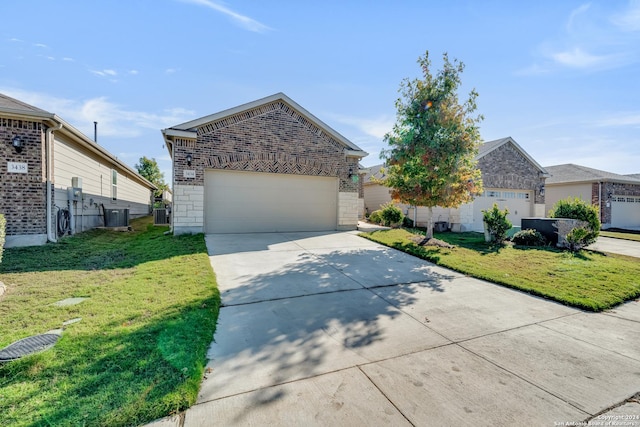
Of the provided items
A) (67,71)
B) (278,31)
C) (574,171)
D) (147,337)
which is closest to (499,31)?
(278,31)

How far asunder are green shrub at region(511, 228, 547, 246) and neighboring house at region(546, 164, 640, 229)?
11210mm

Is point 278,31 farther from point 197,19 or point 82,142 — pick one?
point 82,142

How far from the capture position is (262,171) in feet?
34.4

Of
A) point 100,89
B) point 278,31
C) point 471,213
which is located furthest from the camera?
point 471,213

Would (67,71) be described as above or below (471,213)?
above

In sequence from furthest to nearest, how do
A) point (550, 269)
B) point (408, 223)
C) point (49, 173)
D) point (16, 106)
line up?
point (408, 223) < point (49, 173) < point (16, 106) < point (550, 269)

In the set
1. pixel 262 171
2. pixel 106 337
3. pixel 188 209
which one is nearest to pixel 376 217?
pixel 262 171

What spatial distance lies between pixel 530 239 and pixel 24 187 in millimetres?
15015

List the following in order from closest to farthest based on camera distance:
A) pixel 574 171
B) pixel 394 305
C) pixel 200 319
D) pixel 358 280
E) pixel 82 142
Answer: pixel 200 319 < pixel 394 305 < pixel 358 280 < pixel 82 142 < pixel 574 171

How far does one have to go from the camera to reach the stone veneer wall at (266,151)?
959cm

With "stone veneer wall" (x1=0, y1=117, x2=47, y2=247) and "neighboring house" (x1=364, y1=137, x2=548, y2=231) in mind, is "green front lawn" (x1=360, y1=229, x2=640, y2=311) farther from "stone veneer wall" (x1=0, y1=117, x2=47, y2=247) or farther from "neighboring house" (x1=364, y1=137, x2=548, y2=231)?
"stone veneer wall" (x1=0, y1=117, x2=47, y2=247)

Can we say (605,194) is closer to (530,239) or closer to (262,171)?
(530,239)

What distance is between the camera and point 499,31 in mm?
7055

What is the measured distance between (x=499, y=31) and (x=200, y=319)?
903 cm
